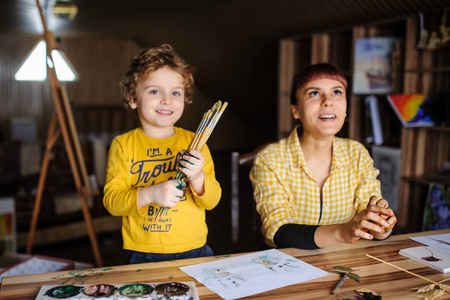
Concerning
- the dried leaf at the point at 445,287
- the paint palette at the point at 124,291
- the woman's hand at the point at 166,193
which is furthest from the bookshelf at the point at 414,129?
the paint palette at the point at 124,291

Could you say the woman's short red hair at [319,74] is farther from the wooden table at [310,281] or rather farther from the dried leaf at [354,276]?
the dried leaf at [354,276]

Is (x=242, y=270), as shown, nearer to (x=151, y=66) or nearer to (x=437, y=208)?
(x=151, y=66)

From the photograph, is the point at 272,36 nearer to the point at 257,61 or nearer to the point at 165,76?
the point at 257,61

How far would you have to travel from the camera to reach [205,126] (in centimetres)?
125

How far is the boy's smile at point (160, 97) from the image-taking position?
4.91 feet

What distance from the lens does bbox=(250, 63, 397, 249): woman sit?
1606 millimetres

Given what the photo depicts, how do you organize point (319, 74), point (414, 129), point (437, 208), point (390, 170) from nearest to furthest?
point (319, 74) → point (437, 208) → point (414, 129) → point (390, 170)

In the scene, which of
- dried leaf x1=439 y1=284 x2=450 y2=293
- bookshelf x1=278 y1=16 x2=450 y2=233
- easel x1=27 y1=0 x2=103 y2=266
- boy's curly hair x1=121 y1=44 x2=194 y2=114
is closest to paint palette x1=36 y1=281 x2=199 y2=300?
dried leaf x1=439 y1=284 x2=450 y2=293

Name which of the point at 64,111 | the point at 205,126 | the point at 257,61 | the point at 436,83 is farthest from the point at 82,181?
the point at 257,61

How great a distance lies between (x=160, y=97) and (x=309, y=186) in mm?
659

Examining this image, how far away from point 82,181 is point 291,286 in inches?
76.2

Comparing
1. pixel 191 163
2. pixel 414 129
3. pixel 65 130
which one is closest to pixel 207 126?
pixel 191 163

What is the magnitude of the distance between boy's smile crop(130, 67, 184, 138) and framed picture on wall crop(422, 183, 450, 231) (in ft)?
7.04

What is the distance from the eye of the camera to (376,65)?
11.4 ft
